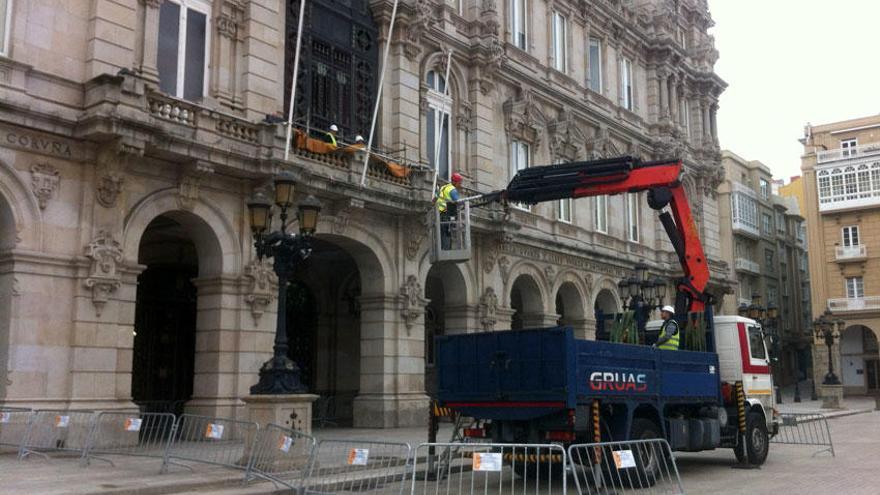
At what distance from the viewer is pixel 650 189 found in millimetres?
17594

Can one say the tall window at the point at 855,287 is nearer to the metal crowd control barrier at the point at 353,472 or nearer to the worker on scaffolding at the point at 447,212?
the worker on scaffolding at the point at 447,212

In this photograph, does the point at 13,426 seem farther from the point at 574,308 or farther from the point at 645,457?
the point at 574,308

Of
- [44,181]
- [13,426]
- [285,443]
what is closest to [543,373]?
[285,443]

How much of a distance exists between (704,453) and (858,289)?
149 feet

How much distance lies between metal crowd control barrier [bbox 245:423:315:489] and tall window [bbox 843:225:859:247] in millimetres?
54357

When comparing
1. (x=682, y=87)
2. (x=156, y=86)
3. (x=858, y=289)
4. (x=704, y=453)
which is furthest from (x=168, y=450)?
(x=858, y=289)

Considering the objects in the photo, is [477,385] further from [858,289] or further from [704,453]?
[858,289]

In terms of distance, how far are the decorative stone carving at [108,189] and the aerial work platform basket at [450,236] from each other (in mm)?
6627

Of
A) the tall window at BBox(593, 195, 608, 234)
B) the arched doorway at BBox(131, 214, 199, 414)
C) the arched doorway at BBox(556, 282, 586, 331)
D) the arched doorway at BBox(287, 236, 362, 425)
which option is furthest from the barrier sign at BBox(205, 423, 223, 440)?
the tall window at BBox(593, 195, 608, 234)

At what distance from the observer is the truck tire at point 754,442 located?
15.9 m

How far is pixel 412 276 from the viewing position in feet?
79.2

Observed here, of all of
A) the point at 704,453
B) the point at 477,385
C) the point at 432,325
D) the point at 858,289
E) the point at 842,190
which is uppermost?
the point at 842,190

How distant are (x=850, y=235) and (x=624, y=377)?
52.5m

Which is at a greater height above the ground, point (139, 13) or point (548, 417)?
point (139, 13)
